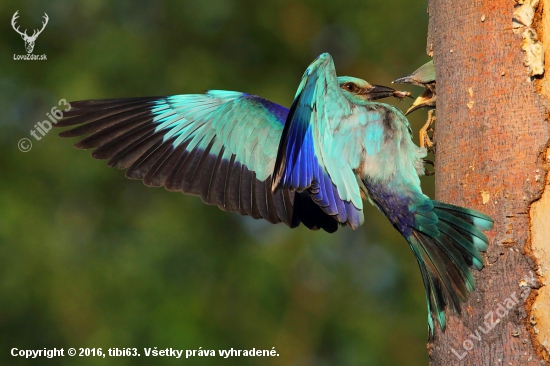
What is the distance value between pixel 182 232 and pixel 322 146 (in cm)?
421

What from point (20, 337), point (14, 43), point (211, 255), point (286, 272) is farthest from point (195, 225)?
point (14, 43)

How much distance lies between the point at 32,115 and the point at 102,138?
4243 millimetres

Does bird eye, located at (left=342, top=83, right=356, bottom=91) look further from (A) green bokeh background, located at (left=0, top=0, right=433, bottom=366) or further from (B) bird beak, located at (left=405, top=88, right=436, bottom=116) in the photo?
(A) green bokeh background, located at (left=0, top=0, right=433, bottom=366)

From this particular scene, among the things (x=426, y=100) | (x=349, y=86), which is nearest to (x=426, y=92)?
(x=426, y=100)

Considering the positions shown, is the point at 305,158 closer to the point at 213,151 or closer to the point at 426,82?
the point at 426,82

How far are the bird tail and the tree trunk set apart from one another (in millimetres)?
44

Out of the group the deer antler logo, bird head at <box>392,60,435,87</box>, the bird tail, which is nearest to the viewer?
the bird tail

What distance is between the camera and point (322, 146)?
3.07 meters

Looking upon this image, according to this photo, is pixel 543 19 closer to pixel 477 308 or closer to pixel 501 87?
pixel 501 87

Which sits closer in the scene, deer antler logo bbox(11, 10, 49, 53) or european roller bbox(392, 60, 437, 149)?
european roller bbox(392, 60, 437, 149)

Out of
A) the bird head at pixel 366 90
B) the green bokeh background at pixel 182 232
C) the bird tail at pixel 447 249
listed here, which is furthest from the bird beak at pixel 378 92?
the green bokeh background at pixel 182 232

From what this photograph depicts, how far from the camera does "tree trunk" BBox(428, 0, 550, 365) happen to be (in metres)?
2.41

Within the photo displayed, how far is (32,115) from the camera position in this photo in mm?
7570

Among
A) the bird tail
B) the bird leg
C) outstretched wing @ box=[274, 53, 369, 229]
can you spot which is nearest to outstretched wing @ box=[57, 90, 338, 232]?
outstretched wing @ box=[274, 53, 369, 229]
